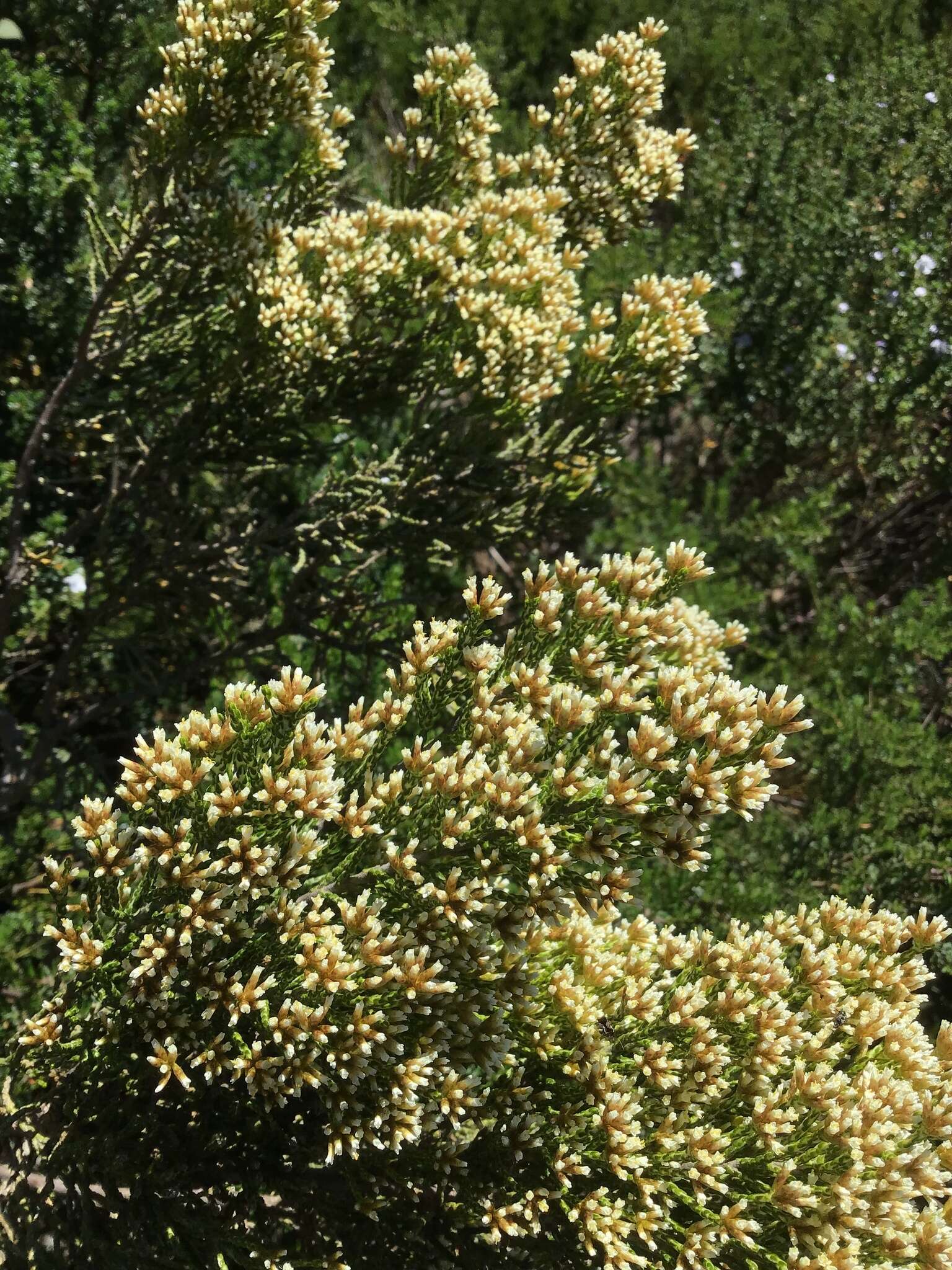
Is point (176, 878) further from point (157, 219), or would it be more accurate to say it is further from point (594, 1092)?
point (157, 219)

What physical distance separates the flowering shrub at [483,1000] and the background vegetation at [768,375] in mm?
1551

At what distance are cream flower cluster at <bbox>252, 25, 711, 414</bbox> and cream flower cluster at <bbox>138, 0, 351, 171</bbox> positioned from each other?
16.4 inches

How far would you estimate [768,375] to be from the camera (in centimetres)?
612

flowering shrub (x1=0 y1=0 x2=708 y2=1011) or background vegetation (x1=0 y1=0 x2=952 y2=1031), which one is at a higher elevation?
background vegetation (x1=0 y1=0 x2=952 y2=1031)

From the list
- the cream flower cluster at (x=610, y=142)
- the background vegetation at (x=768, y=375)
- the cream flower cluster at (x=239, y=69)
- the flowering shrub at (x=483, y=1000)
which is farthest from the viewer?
the background vegetation at (x=768, y=375)

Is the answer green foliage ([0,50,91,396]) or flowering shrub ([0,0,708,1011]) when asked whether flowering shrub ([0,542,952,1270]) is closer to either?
Result: flowering shrub ([0,0,708,1011])

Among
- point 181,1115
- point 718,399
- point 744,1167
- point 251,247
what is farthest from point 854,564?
point 181,1115

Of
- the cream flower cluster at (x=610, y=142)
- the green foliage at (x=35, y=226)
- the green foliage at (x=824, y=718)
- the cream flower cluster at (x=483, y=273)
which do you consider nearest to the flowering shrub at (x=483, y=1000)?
the cream flower cluster at (x=483, y=273)

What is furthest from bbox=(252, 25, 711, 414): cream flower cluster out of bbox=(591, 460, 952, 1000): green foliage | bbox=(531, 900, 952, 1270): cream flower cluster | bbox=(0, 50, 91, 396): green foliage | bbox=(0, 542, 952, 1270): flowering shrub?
bbox=(0, 50, 91, 396): green foliage

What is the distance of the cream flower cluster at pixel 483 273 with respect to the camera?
10.5 ft

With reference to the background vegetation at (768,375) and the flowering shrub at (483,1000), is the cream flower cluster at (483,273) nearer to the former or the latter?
the background vegetation at (768,375)

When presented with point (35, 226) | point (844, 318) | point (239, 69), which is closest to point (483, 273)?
point (239, 69)

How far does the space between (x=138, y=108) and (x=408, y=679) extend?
1910mm

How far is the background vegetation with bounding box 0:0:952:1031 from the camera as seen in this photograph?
4348 mm
